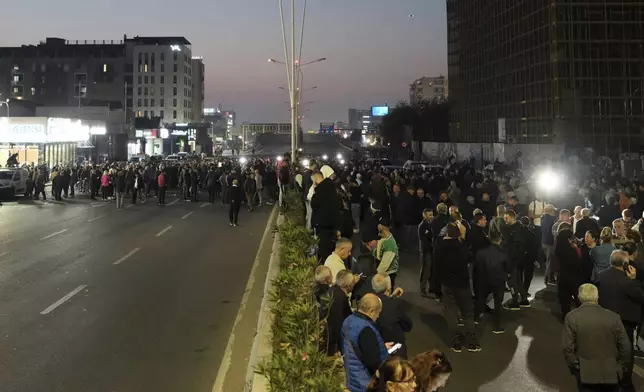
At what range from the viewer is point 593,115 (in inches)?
2140

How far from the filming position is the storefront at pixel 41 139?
42.0 m

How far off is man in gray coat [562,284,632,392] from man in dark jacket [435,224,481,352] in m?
2.26

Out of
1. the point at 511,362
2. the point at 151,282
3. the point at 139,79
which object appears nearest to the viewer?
the point at 511,362

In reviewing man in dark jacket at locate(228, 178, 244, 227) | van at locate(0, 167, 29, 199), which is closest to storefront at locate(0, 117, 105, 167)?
van at locate(0, 167, 29, 199)

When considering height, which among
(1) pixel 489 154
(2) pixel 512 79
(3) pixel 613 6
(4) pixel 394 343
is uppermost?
(3) pixel 613 6

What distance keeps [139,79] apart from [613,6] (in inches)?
4355

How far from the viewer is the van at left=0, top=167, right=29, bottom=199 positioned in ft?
103

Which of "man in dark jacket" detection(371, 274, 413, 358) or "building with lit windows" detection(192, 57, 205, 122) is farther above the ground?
"building with lit windows" detection(192, 57, 205, 122)

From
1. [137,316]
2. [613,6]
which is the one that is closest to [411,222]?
[137,316]

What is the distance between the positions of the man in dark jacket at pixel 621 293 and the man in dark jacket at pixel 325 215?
4.91 meters

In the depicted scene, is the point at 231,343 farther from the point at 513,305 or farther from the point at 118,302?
the point at 513,305

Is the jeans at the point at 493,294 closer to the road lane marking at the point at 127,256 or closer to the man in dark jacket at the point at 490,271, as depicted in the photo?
the man in dark jacket at the point at 490,271

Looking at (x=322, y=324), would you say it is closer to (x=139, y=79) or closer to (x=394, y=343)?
(x=394, y=343)

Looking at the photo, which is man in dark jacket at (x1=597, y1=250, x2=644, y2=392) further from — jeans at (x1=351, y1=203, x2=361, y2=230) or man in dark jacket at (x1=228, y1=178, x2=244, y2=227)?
man in dark jacket at (x1=228, y1=178, x2=244, y2=227)
